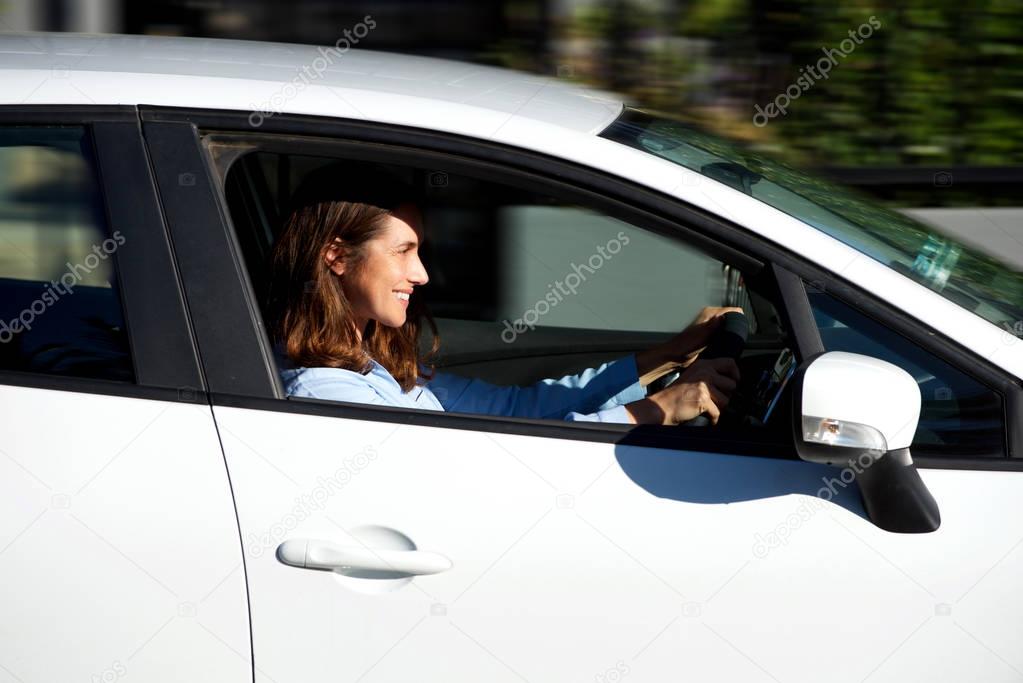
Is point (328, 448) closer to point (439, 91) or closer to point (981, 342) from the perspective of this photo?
point (439, 91)

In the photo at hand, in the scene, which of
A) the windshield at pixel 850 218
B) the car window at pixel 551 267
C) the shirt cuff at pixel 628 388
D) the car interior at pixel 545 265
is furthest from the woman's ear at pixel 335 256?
the car window at pixel 551 267

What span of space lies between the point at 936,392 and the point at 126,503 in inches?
50.4

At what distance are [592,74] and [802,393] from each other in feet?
13.2

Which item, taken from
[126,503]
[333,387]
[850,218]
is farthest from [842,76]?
[126,503]

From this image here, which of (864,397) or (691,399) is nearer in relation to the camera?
(864,397)

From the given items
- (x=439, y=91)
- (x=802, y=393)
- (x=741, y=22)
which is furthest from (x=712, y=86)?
(x=802, y=393)

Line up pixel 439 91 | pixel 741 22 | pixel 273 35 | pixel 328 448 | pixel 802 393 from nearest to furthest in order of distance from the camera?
pixel 802 393 < pixel 328 448 < pixel 439 91 < pixel 741 22 < pixel 273 35

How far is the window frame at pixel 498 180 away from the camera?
6.35 feet

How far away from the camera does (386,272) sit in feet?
7.75

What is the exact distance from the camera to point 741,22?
555 centimetres

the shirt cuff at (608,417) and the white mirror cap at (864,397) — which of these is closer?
the white mirror cap at (864,397)

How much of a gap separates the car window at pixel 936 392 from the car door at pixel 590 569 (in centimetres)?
7

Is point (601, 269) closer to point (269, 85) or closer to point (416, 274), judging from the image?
point (416, 274)

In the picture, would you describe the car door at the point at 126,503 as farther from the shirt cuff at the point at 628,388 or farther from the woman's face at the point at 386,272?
the shirt cuff at the point at 628,388
